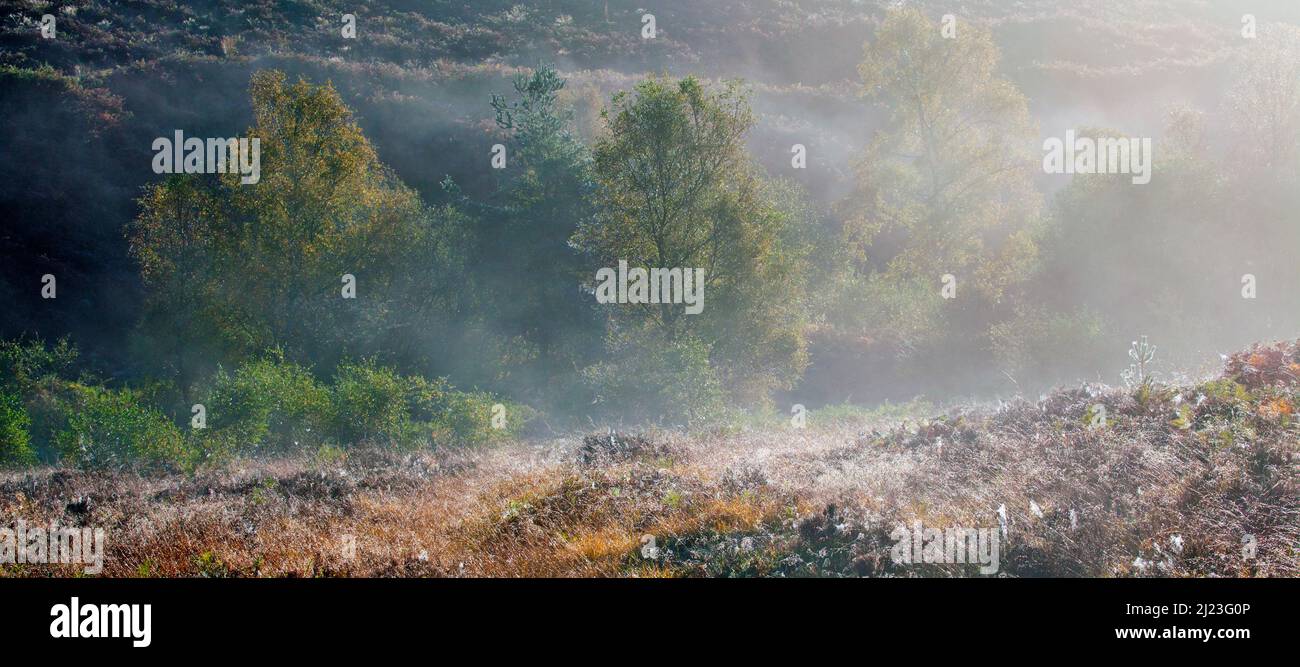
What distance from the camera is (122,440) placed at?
1892cm

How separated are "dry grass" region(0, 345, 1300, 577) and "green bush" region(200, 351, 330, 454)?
22.0ft

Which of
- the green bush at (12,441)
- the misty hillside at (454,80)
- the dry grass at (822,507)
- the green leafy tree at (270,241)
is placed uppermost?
the misty hillside at (454,80)

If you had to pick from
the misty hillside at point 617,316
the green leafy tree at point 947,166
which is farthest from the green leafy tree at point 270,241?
the green leafy tree at point 947,166

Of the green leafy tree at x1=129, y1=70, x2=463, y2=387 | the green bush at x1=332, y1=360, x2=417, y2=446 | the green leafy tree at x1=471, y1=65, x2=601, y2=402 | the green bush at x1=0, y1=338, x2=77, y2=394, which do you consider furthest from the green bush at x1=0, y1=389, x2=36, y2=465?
the green leafy tree at x1=471, y1=65, x2=601, y2=402

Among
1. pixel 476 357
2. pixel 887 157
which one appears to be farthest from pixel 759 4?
pixel 476 357

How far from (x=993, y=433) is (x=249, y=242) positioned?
25009 mm

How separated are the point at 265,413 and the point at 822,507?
1768 centimetres

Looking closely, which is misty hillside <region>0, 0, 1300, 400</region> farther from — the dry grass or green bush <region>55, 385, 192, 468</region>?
the dry grass

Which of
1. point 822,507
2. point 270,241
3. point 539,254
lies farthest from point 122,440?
point 822,507

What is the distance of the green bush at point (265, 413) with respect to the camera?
67.7 ft

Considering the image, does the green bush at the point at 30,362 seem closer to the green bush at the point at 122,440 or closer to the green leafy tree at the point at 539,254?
the green bush at the point at 122,440

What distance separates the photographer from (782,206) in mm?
37375

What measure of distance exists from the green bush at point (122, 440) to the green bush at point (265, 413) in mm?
1164
